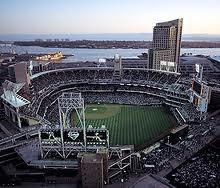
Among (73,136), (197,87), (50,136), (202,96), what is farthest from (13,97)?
(197,87)

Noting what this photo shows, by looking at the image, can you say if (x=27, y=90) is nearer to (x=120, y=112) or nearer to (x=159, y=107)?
(x=120, y=112)

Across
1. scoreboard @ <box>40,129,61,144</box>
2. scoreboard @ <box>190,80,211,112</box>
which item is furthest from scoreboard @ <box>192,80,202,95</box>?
scoreboard @ <box>40,129,61,144</box>

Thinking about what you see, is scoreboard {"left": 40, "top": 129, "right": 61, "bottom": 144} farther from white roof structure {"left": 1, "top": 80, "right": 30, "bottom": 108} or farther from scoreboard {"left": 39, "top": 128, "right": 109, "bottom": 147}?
white roof structure {"left": 1, "top": 80, "right": 30, "bottom": 108}

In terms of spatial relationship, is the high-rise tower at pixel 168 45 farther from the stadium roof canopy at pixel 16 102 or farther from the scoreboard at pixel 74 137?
the scoreboard at pixel 74 137

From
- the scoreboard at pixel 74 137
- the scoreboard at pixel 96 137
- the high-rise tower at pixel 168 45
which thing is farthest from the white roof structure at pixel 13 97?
the high-rise tower at pixel 168 45

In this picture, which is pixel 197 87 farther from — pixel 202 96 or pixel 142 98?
pixel 142 98
